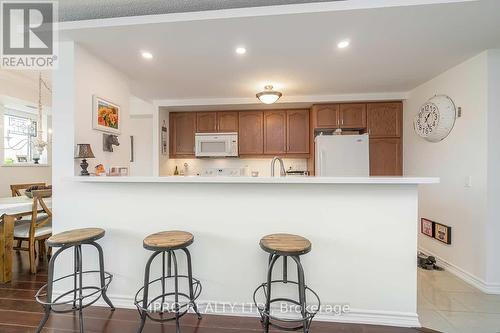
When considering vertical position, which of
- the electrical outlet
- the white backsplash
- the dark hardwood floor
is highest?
the white backsplash

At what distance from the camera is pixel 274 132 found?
4.43 meters

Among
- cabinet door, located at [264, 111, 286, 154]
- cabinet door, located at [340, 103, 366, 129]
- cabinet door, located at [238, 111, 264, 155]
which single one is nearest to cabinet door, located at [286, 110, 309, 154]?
cabinet door, located at [264, 111, 286, 154]

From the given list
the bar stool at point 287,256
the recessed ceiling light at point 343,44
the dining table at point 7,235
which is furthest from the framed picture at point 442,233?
the dining table at point 7,235

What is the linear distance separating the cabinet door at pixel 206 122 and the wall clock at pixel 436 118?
3160mm

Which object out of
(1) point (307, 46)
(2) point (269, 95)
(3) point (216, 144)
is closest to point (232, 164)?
(3) point (216, 144)

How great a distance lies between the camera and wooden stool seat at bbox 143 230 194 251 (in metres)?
1.64

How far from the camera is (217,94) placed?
3910mm

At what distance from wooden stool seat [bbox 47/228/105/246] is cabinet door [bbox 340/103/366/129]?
356cm

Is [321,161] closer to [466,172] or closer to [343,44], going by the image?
[466,172]

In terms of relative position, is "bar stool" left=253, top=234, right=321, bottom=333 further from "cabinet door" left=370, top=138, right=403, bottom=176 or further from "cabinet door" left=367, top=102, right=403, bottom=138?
"cabinet door" left=367, top=102, right=403, bottom=138

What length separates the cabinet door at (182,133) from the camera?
4.59 meters

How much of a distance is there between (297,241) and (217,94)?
2.90 metres

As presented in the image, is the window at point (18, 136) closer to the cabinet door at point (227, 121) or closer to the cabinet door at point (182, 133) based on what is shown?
the cabinet door at point (182, 133)

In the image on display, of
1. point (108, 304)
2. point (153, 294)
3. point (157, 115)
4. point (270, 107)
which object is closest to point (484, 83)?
point (270, 107)
